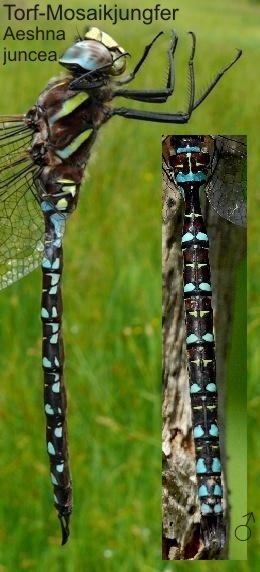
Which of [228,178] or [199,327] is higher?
[228,178]

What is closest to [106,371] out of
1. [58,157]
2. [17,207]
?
[17,207]

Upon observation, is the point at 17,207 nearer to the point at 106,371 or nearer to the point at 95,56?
the point at 95,56

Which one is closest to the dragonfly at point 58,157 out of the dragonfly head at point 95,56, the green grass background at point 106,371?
the dragonfly head at point 95,56

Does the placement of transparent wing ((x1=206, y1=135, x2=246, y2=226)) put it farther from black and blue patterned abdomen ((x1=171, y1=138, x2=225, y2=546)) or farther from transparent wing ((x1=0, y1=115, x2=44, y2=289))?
transparent wing ((x1=0, y1=115, x2=44, y2=289))

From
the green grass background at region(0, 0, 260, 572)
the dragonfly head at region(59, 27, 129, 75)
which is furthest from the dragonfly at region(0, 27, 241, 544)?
the green grass background at region(0, 0, 260, 572)

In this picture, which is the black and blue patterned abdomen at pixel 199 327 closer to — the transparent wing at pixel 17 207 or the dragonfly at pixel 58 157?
the dragonfly at pixel 58 157

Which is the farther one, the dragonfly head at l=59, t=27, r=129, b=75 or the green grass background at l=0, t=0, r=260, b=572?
the green grass background at l=0, t=0, r=260, b=572

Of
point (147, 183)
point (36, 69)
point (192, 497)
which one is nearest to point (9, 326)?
point (147, 183)
